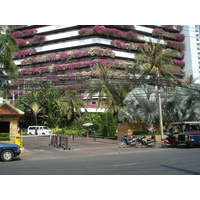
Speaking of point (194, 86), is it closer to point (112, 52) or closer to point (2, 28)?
point (2, 28)

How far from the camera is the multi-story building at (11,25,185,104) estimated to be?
5362cm

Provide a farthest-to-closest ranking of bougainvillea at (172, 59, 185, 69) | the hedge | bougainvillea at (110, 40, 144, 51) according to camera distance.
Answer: bougainvillea at (172, 59, 185, 69) < bougainvillea at (110, 40, 144, 51) < the hedge

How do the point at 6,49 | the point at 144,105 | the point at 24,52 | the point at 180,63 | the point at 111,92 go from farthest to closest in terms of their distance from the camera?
the point at 180,63
the point at 24,52
the point at 111,92
the point at 144,105
the point at 6,49

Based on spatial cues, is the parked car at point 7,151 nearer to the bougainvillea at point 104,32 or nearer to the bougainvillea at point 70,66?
the bougainvillea at point 70,66

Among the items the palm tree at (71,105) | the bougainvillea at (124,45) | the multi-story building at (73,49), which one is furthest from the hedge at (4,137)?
the bougainvillea at (124,45)

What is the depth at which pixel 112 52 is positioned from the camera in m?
53.8

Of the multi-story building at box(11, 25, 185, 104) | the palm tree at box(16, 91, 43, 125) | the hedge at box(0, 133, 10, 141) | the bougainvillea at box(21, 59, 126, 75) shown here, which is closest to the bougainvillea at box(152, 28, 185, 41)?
the multi-story building at box(11, 25, 185, 104)

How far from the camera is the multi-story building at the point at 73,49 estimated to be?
53.6 meters

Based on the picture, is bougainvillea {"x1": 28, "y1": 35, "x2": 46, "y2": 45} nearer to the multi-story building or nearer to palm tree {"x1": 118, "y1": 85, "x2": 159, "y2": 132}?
the multi-story building

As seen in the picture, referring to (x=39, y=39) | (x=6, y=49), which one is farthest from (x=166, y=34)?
(x=6, y=49)

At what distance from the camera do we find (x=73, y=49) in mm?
58031

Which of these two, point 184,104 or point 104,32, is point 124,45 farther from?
point 184,104

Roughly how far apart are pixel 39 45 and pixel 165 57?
4043 cm

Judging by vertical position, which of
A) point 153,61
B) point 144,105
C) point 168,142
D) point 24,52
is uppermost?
point 24,52
